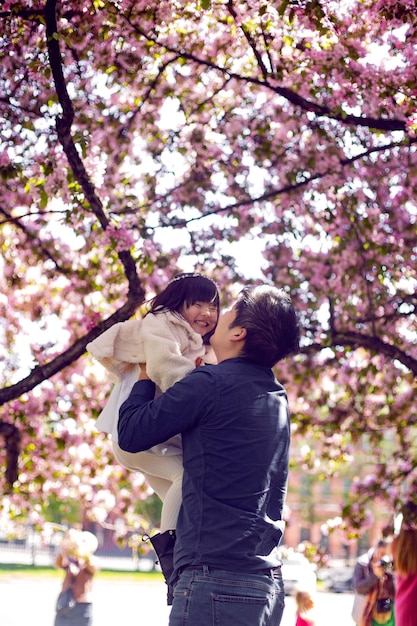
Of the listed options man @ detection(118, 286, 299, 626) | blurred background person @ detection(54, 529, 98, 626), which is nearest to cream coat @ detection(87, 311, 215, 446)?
man @ detection(118, 286, 299, 626)

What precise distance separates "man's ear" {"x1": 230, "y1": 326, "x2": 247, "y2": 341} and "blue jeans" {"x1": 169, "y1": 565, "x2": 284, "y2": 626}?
27.5 inches

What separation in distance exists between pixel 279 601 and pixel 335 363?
21.0ft

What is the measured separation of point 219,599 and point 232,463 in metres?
0.38

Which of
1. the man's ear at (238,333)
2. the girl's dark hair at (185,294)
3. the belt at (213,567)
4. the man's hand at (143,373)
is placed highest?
the girl's dark hair at (185,294)

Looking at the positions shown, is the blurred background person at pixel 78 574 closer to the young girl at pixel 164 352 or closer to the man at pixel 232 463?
the young girl at pixel 164 352

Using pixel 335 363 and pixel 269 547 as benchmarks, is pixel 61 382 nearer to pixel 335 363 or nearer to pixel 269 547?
pixel 335 363

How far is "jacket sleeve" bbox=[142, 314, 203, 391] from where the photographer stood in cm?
307

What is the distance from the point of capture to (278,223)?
8.20 metres

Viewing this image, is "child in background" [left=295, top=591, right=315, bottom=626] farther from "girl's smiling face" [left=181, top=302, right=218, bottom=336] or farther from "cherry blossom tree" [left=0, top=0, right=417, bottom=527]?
"girl's smiling face" [left=181, top=302, right=218, bottom=336]

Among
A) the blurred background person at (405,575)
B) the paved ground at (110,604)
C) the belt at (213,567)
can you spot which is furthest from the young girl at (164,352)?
the paved ground at (110,604)

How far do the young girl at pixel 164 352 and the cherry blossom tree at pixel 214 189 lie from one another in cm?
213

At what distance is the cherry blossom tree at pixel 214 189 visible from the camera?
19.3 feet

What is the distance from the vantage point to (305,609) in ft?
23.6

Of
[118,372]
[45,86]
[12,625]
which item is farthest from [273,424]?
[12,625]
